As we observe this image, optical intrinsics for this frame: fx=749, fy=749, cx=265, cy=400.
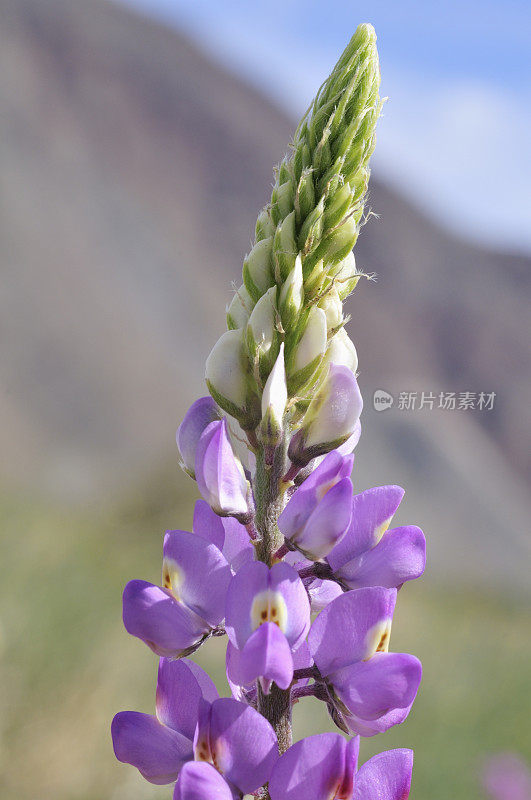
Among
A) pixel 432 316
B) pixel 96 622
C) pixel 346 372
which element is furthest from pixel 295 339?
pixel 432 316

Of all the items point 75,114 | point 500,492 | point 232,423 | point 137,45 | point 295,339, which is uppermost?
point 137,45

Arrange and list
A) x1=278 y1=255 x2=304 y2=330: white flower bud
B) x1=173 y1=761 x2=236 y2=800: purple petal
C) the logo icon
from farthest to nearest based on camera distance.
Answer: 1. the logo icon
2. x1=278 y1=255 x2=304 y2=330: white flower bud
3. x1=173 y1=761 x2=236 y2=800: purple petal

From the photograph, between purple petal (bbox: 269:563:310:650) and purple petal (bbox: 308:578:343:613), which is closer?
purple petal (bbox: 269:563:310:650)

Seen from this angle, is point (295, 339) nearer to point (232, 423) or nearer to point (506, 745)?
point (232, 423)

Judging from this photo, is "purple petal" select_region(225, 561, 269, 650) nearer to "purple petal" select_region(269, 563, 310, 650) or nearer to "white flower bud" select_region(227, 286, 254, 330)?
"purple petal" select_region(269, 563, 310, 650)

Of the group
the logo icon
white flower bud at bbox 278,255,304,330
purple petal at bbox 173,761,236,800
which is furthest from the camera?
the logo icon

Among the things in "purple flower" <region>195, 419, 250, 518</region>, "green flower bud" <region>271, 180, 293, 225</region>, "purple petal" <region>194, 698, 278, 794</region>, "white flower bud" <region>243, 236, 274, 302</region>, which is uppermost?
"green flower bud" <region>271, 180, 293, 225</region>

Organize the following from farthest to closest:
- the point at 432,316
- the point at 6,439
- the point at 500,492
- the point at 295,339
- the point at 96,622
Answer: the point at 432,316 < the point at 500,492 < the point at 6,439 < the point at 96,622 < the point at 295,339

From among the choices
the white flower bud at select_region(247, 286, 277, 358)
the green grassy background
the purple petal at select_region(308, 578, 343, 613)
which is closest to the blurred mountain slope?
the green grassy background
